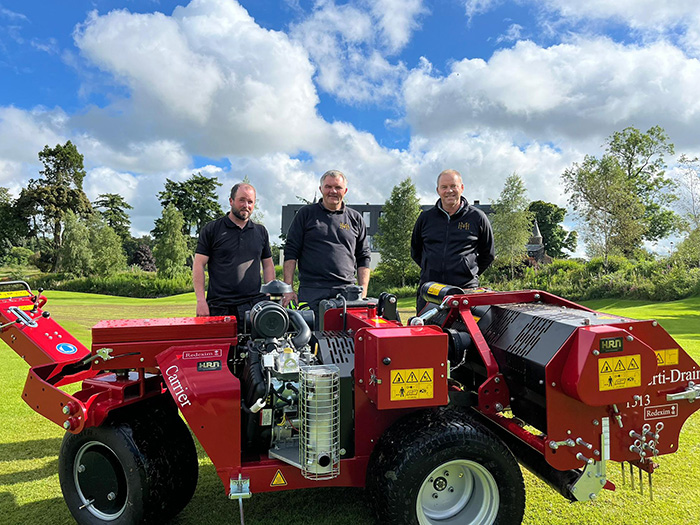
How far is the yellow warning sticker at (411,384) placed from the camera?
2.40 m

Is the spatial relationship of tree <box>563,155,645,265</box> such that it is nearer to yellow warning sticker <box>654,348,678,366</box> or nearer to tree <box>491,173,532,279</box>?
tree <box>491,173,532,279</box>

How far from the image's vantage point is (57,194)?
42.0 meters

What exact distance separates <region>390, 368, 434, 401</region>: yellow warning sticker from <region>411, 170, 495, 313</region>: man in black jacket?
1.63m

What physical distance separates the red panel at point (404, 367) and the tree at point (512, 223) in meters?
26.3

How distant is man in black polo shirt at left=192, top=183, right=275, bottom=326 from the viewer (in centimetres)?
415

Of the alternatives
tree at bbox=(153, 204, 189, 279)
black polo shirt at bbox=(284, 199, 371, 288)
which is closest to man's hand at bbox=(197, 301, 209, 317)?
black polo shirt at bbox=(284, 199, 371, 288)

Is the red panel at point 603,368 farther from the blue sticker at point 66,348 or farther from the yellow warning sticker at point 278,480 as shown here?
the blue sticker at point 66,348

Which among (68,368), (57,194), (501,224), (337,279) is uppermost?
→ (57,194)

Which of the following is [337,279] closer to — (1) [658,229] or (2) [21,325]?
(2) [21,325]

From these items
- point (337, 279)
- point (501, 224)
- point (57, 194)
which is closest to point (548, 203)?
point (501, 224)

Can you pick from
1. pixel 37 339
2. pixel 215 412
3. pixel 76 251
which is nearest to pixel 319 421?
pixel 215 412

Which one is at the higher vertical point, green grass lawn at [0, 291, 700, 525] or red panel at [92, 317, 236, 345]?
red panel at [92, 317, 236, 345]

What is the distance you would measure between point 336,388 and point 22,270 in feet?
152

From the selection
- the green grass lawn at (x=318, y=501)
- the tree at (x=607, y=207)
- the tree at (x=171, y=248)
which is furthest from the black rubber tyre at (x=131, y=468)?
the tree at (x=171, y=248)
